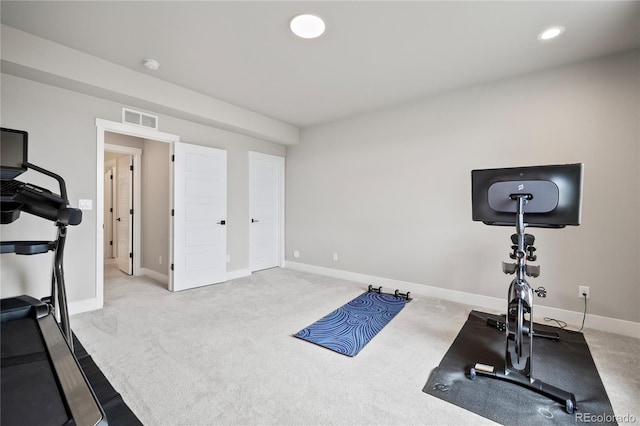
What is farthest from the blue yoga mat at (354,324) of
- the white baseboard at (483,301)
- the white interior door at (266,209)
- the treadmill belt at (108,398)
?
the white interior door at (266,209)

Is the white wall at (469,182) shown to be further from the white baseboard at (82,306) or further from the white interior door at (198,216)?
the white baseboard at (82,306)

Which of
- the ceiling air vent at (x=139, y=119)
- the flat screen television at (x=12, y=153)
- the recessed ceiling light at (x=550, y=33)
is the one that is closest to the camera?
the flat screen television at (x=12, y=153)

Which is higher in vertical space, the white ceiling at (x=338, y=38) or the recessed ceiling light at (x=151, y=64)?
the white ceiling at (x=338, y=38)

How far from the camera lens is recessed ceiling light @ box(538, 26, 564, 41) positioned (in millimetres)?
2354

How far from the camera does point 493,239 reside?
3303 mm

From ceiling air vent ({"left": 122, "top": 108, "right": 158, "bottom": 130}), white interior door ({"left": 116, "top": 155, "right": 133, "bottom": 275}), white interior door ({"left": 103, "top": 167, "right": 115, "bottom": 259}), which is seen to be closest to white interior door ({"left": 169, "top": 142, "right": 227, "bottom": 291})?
ceiling air vent ({"left": 122, "top": 108, "right": 158, "bottom": 130})

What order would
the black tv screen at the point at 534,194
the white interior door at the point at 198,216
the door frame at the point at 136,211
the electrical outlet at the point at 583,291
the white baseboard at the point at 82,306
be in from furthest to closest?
1. the door frame at the point at 136,211
2. the white interior door at the point at 198,216
3. the white baseboard at the point at 82,306
4. the electrical outlet at the point at 583,291
5. the black tv screen at the point at 534,194

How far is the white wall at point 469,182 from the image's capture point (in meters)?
2.70

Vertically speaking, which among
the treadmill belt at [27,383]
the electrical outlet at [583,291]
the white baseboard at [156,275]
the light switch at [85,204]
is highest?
the light switch at [85,204]

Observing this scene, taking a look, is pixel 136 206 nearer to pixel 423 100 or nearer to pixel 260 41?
pixel 260 41

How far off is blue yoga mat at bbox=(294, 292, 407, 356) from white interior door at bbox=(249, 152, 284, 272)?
2.20 metres

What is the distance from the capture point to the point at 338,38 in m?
2.48

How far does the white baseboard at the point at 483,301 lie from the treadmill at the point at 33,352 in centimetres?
345

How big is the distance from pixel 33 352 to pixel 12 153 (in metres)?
1.26
